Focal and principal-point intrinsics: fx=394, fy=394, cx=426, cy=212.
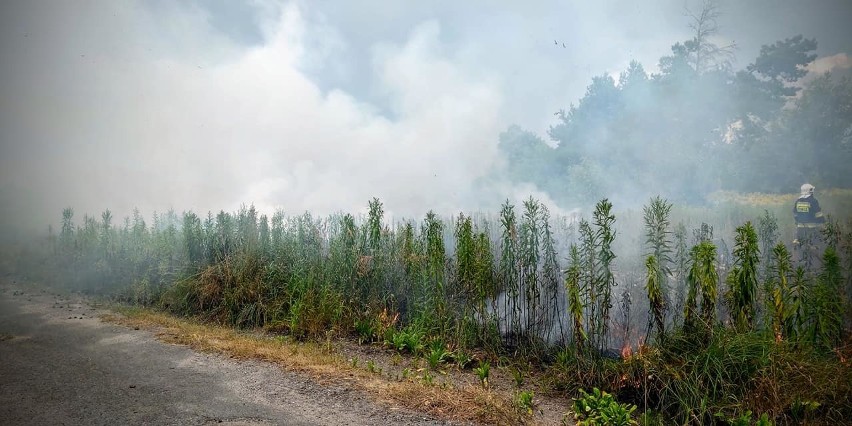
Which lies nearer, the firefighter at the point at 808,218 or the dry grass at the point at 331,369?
the dry grass at the point at 331,369

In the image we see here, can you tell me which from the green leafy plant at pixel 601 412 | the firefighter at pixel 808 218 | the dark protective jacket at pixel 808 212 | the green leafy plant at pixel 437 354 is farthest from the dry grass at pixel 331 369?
the dark protective jacket at pixel 808 212

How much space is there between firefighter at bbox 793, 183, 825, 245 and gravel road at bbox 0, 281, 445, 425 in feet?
28.3

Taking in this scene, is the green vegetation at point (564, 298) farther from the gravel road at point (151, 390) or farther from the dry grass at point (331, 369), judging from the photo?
the gravel road at point (151, 390)

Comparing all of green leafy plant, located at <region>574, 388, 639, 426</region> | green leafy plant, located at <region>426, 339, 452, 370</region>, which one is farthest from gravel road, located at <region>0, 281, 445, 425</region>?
green leafy plant, located at <region>574, 388, 639, 426</region>

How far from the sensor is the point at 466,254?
721cm

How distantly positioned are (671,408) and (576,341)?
4.58 feet

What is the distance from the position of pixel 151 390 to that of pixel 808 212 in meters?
12.1

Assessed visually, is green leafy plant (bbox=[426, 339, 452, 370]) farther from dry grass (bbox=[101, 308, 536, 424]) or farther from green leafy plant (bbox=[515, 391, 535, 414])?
green leafy plant (bbox=[515, 391, 535, 414])

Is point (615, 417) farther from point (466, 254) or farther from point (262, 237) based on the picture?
point (262, 237)

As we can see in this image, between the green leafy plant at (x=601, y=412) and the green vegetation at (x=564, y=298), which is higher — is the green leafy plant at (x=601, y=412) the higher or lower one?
the lower one

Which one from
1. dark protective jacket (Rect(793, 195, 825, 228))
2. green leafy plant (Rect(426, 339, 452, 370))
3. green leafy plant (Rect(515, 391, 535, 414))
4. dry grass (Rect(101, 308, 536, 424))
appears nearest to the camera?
dry grass (Rect(101, 308, 536, 424))

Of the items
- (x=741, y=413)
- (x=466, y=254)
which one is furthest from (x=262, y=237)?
(x=741, y=413)

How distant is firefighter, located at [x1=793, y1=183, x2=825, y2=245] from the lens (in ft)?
26.0

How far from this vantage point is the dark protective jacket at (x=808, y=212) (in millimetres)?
8070
